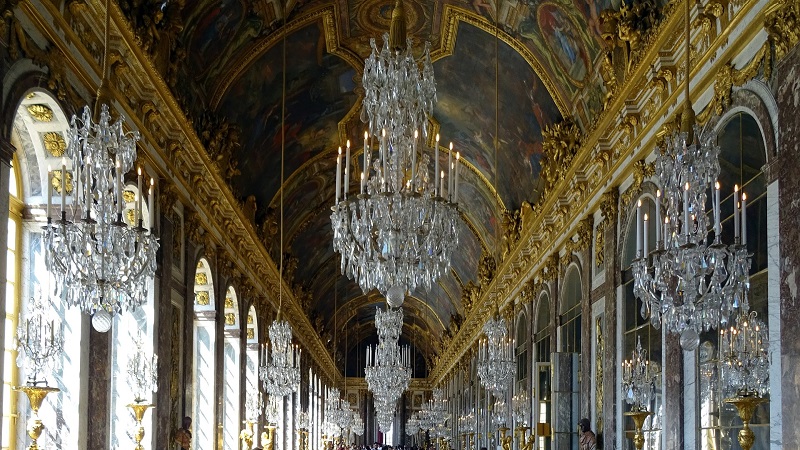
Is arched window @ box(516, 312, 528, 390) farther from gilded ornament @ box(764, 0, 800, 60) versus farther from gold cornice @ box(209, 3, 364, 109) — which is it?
gilded ornament @ box(764, 0, 800, 60)

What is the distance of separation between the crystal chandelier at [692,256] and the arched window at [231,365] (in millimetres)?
18192

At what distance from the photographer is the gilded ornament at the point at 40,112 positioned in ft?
35.6

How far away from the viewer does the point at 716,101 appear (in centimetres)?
1107

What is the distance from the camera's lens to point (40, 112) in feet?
35.9

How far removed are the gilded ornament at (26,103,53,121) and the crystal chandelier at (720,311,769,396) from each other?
309 inches

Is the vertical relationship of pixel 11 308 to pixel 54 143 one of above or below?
below

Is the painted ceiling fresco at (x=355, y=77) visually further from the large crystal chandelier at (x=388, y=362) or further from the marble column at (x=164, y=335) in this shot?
the large crystal chandelier at (x=388, y=362)

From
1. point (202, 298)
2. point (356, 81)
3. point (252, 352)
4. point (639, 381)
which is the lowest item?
point (252, 352)

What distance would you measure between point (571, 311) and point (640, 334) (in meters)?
5.96

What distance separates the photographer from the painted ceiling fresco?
1833 centimetres

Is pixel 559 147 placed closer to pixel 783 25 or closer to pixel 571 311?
pixel 571 311

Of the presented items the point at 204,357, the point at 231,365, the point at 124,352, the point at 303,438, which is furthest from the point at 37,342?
the point at 303,438

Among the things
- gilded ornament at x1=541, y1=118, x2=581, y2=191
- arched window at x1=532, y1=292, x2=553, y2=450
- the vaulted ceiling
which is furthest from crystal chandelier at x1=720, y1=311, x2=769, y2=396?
arched window at x1=532, y1=292, x2=553, y2=450

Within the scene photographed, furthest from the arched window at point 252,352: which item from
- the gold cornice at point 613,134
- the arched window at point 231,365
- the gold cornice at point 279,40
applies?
the gold cornice at point 279,40
